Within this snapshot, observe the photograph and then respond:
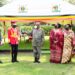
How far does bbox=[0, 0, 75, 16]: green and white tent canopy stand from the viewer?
731 inches

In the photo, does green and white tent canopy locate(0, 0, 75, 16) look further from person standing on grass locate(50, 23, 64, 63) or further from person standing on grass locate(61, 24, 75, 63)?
person standing on grass locate(61, 24, 75, 63)

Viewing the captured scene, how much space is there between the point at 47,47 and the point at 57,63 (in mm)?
5502

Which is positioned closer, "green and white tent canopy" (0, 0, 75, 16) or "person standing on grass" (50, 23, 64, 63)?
"person standing on grass" (50, 23, 64, 63)

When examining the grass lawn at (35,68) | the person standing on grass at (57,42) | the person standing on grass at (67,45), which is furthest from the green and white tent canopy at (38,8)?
the grass lawn at (35,68)

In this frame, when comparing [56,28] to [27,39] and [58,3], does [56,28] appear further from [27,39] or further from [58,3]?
[27,39]

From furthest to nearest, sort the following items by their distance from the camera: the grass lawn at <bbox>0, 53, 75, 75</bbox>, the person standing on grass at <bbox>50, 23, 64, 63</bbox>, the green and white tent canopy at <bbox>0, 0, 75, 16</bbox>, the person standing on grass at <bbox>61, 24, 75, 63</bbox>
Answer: the green and white tent canopy at <bbox>0, 0, 75, 16</bbox> < the person standing on grass at <bbox>50, 23, 64, 63</bbox> < the person standing on grass at <bbox>61, 24, 75, 63</bbox> < the grass lawn at <bbox>0, 53, 75, 75</bbox>

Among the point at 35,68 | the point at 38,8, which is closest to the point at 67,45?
the point at 35,68

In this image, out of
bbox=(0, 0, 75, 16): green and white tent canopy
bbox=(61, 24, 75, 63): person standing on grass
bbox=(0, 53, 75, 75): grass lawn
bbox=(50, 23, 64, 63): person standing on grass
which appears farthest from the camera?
bbox=(0, 0, 75, 16): green and white tent canopy

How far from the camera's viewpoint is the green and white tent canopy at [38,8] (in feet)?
60.9

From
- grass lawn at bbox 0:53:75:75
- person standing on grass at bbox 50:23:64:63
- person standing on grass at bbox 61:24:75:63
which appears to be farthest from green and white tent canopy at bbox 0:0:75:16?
grass lawn at bbox 0:53:75:75

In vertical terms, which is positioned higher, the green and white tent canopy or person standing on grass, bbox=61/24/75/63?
the green and white tent canopy

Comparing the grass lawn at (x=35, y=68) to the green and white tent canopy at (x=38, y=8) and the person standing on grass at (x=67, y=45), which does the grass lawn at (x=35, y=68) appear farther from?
the green and white tent canopy at (x=38, y=8)

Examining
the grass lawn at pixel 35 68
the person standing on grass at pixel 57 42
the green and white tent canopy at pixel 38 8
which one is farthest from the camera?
the green and white tent canopy at pixel 38 8

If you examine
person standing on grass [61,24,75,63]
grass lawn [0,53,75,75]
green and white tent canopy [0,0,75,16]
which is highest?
green and white tent canopy [0,0,75,16]
